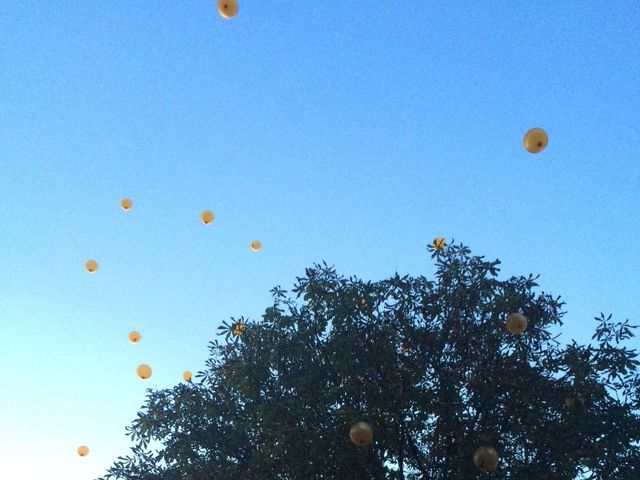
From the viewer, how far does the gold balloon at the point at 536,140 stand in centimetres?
1054

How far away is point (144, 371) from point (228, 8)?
8.74 m

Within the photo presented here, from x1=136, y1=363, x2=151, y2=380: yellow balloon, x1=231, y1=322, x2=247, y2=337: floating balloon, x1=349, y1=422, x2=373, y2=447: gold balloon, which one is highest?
x1=136, y1=363, x2=151, y2=380: yellow balloon

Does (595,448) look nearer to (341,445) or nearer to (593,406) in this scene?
(593,406)

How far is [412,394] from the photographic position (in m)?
11.1

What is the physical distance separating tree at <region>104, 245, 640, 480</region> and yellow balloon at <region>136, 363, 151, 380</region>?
2594mm

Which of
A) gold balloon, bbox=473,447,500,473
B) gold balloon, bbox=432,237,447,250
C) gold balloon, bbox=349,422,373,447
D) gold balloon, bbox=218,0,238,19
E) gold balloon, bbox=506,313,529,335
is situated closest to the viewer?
gold balloon, bbox=349,422,373,447

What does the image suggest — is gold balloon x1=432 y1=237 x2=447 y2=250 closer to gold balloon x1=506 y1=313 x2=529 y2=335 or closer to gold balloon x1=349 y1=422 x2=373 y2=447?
gold balloon x1=506 y1=313 x2=529 y2=335

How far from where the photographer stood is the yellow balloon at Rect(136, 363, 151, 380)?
594 inches

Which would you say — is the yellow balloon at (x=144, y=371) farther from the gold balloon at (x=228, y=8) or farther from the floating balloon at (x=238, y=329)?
the gold balloon at (x=228, y=8)

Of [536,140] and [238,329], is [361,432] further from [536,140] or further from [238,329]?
[536,140]

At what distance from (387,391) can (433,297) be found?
210 centimetres

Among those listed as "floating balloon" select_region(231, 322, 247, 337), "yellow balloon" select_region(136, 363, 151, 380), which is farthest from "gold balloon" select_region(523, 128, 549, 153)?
"yellow balloon" select_region(136, 363, 151, 380)

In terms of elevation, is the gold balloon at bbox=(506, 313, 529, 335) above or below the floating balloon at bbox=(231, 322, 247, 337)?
below

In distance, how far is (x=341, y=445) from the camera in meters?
11.1
